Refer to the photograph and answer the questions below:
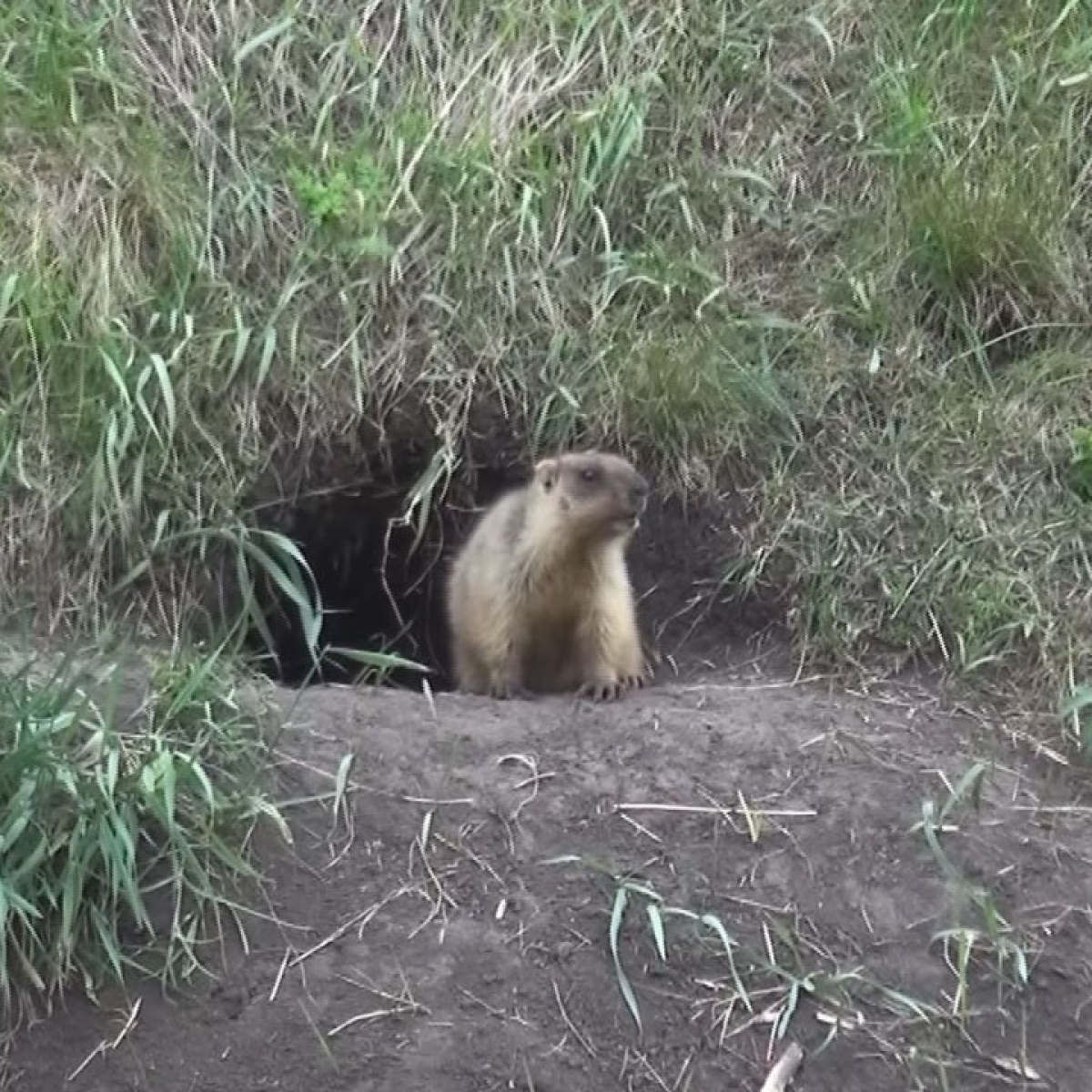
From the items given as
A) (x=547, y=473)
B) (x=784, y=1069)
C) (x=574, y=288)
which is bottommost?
(x=784, y=1069)

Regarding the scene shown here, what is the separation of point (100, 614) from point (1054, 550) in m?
2.48

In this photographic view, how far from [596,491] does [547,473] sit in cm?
19

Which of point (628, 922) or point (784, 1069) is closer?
point (784, 1069)

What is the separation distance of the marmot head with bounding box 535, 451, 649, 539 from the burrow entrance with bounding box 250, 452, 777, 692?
14.1 inches

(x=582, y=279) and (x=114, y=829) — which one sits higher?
(x=582, y=279)

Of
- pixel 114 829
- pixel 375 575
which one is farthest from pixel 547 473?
pixel 114 829

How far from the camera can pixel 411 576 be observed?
7484mm

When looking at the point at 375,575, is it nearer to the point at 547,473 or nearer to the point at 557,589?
the point at 557,589

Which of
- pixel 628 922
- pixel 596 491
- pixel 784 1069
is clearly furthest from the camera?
pixel 596 491

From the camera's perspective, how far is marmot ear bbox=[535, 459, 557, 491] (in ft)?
20.7

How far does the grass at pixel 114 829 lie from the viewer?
4898 mm

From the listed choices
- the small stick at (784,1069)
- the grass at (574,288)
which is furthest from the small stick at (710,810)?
the grass at (574,288)

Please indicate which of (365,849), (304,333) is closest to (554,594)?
(304,333)

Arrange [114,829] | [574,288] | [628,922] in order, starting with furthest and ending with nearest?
[574,288], [628,922], [114,829]
